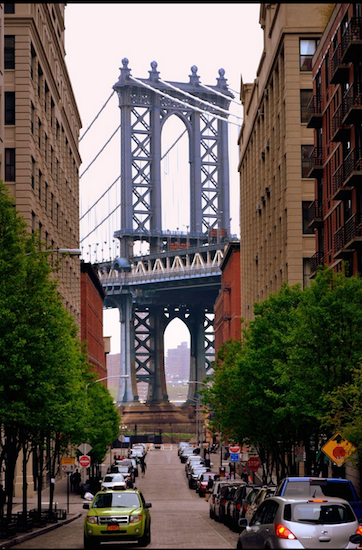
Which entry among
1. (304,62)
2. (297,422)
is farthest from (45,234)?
(297,422)

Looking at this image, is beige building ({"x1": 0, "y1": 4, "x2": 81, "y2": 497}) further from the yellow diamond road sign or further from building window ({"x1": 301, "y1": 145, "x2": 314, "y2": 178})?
the yellow diamond road sign

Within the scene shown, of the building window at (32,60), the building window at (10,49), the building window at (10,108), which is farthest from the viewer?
the building window at (32,60)

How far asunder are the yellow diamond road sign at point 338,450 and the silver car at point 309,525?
12.9 meters

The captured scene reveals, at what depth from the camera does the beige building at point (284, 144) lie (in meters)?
69.1

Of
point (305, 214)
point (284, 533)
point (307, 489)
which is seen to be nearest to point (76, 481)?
point (305, 214)

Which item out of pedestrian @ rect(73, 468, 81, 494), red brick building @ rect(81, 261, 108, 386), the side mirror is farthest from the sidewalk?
red brick building @ rect(81, 261, 108, 386)

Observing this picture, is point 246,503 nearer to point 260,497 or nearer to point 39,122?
point 260,497

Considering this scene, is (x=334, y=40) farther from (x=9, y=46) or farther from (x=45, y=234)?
(x=45, y=234)

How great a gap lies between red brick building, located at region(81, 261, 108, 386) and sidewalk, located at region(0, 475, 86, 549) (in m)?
26.8

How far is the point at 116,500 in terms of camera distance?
2939 cm

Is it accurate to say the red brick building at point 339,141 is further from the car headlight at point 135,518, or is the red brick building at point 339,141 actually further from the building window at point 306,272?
the car headlight at point 135,518

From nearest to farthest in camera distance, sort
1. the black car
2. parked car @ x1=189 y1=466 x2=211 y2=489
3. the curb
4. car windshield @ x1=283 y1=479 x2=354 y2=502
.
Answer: car windshield @ x1=283 y1=479 x2=354 y2=502
the curb
the black car
parked car @ x1=189 y1=466 x2=211 y2=489

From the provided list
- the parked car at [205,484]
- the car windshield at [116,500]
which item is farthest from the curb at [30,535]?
the parked car at [205,484]

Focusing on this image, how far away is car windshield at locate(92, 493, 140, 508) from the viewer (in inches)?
1142
